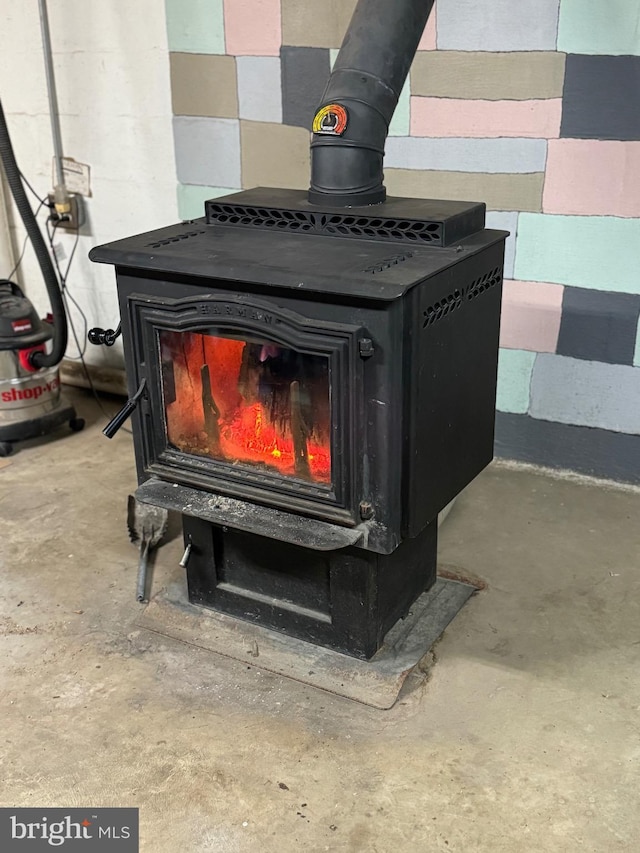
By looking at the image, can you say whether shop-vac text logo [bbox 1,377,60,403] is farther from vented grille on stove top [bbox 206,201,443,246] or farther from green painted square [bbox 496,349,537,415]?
green painted square [bbox 496,349,537,415]

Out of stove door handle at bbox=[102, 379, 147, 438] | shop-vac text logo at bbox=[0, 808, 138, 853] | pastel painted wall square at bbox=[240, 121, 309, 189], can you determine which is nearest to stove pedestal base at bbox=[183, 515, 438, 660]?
stove door handle at bbox=[102, 379, 147, 438]

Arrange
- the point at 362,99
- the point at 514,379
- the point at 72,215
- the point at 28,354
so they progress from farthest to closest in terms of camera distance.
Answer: the point at 72,215 → the point at 28,354 → the point at 514,379 → the point at 362,99

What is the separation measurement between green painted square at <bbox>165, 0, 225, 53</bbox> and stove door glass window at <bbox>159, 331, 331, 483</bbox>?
1472 millimetres

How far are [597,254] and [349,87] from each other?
109 centimetres

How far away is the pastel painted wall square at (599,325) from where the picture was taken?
2.71 metres

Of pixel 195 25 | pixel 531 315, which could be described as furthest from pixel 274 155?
pixel 531 315

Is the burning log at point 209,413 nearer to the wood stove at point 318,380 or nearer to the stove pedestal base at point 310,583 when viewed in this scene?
the wood stove at point 318,380

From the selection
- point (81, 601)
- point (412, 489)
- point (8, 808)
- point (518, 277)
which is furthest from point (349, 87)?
point (8, 808)

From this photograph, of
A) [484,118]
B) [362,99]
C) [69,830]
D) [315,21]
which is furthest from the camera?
[315,21]

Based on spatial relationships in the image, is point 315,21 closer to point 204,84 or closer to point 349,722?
point 204,84

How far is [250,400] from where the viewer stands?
195cm

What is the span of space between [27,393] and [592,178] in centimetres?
202

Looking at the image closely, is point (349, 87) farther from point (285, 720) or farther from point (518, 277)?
point (285, 720)

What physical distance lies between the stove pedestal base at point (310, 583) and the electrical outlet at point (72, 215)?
171 cm
